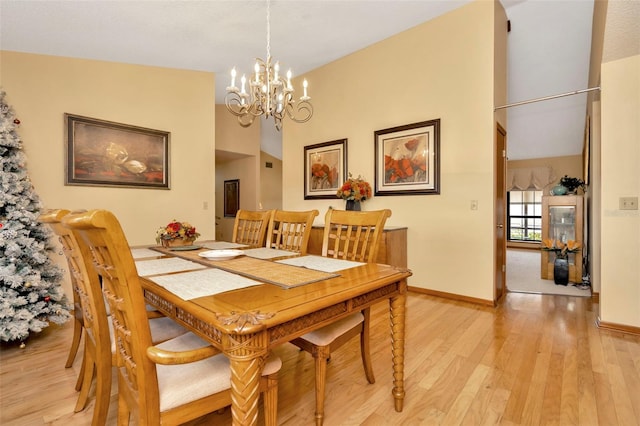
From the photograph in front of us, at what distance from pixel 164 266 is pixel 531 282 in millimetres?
4640

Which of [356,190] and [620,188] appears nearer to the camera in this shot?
[620,188]

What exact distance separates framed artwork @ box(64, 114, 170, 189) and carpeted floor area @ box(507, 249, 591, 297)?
488cm

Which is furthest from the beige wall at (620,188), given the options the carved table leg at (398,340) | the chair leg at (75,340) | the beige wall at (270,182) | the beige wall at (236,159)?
the beige wall at (270,182)

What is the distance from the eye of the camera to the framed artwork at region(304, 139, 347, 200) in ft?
14.6

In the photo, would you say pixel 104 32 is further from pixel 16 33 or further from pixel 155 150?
pixel 155 150

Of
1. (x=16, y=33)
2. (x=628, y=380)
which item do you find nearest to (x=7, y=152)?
(x=16, y=33)

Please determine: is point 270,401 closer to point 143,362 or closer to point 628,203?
point 143,362

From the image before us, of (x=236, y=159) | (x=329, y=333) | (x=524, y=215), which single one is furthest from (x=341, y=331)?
(x=524, y=215)

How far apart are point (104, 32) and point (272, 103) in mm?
2312

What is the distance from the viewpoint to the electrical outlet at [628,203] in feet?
8.07

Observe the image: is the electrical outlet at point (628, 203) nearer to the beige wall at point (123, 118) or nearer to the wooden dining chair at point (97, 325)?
the wooden dining chair at point (97, 325)

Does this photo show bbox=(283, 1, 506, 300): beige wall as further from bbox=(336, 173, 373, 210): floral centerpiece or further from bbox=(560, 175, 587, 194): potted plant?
bbox=(560, 175, 587, 194): potted plant

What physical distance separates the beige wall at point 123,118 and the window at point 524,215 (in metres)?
7.82

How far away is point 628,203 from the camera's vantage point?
2488 mm
